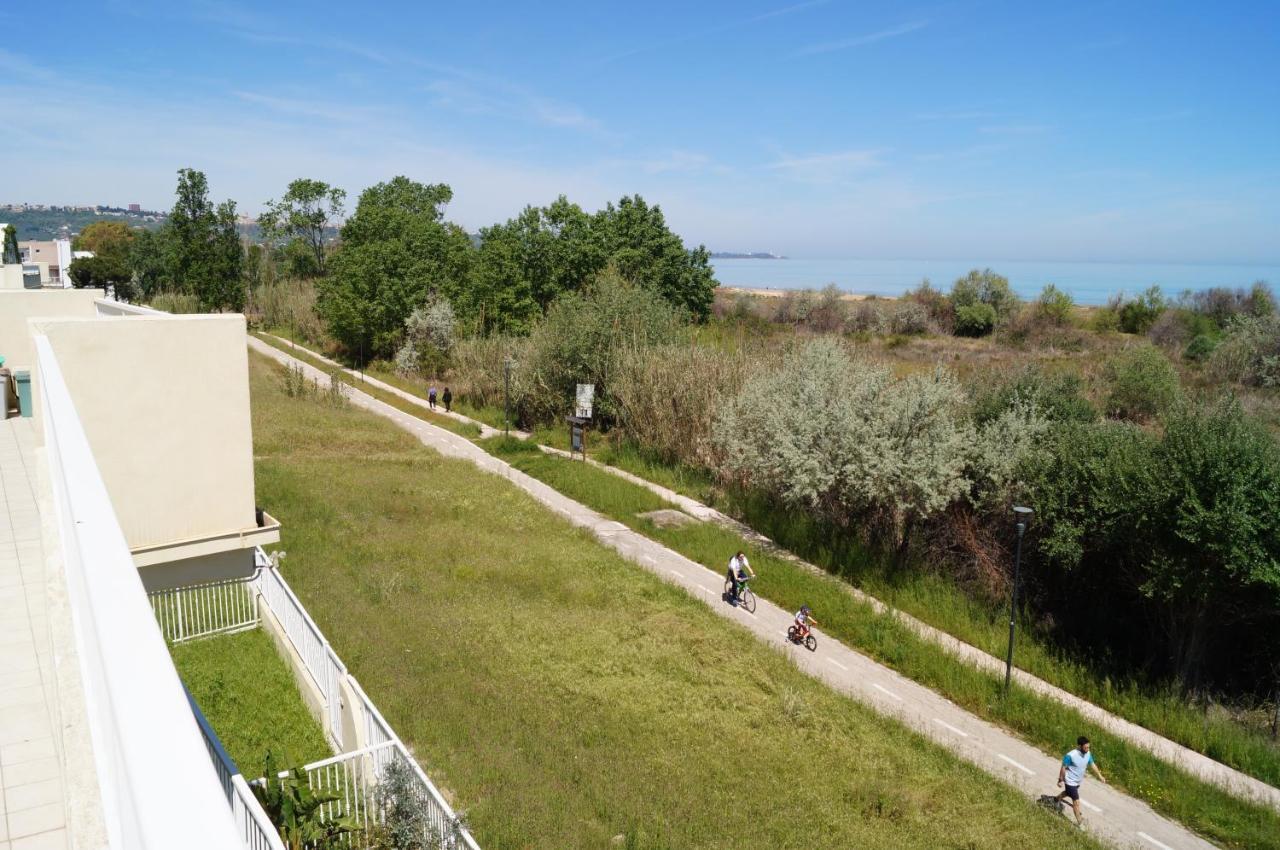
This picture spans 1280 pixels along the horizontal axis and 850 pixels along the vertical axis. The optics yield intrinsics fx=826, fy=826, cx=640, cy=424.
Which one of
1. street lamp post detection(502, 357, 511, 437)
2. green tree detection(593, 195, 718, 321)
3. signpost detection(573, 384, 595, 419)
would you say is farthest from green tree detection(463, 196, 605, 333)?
signpost detection(573, 384, 595, 419)

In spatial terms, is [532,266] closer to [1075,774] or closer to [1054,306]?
[1075,774]

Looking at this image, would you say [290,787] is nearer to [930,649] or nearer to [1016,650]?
[930,649]

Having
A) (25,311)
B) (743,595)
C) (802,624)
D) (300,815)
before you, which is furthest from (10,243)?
(300,815)

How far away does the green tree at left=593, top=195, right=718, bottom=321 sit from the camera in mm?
46781

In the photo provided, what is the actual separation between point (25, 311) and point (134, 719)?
1797 cm

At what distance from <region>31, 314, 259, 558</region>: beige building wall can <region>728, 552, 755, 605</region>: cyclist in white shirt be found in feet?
28.6

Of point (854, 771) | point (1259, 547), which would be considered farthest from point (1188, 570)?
point (854, 771)

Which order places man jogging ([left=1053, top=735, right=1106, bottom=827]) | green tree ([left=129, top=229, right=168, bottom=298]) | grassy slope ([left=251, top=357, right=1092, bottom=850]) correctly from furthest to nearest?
1. green tree ([left=129, top=229, right=168, bottom=298])
2. man jogging ([left=1053, top=735, right=1106, bottom=827])
3. grassy slope ([left=251, top=357, right=1092, bottom=850])

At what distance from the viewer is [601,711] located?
10492 millimetres

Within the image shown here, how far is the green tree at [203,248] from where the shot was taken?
175 ft

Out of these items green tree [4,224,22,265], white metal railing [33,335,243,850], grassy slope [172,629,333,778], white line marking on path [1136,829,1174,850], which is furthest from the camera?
green tree [4,224,22,265]

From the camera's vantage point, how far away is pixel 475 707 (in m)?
10.1

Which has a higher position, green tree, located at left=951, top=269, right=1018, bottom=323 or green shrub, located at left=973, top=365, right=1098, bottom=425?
green tree, located at left=951, top=269, right=1018, bottom=323

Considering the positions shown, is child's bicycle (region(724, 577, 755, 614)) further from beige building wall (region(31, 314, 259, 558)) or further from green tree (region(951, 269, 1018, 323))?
green tree (region(951, 269, 1018, 323))
